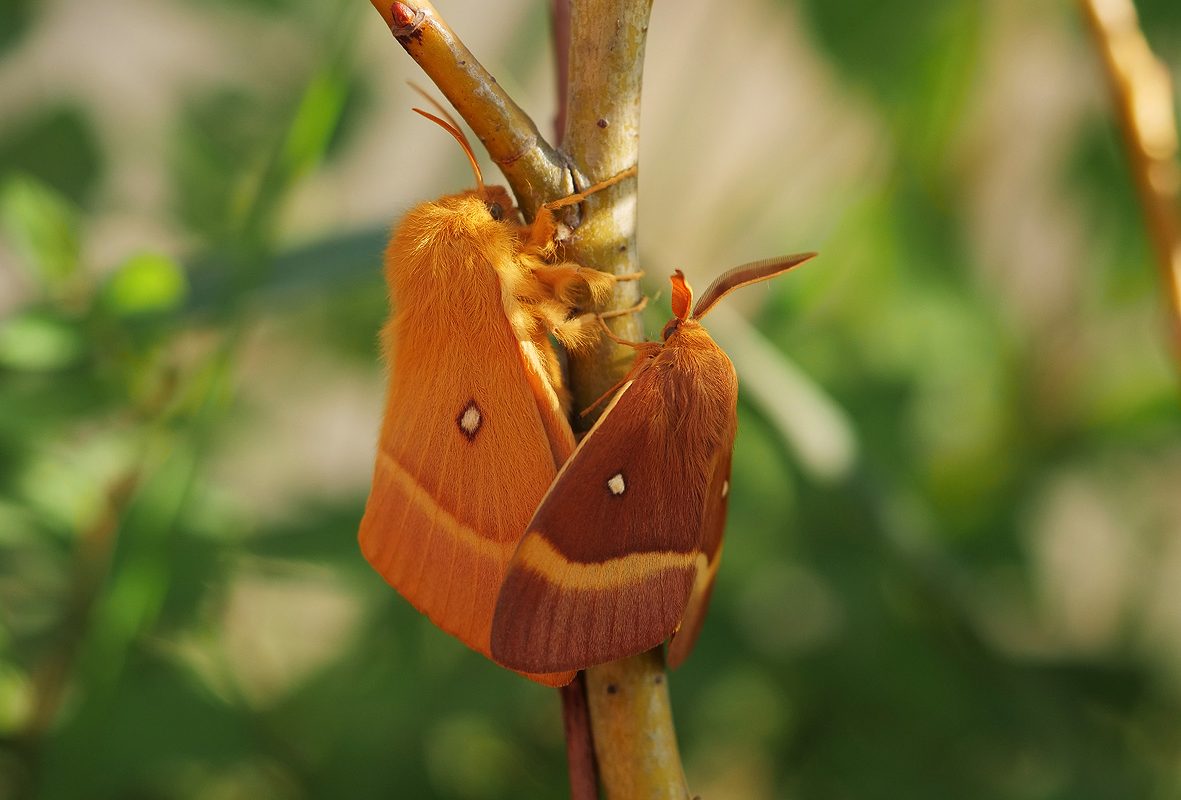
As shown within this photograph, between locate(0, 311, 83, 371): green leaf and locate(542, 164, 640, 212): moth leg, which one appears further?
locate(0, 311, 83, 371): green leaf

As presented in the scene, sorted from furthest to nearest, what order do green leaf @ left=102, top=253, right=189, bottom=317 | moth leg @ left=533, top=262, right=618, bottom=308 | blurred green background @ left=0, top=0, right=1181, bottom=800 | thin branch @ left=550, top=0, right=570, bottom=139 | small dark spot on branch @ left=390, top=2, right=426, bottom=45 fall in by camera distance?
blurred green background @ left=0, top=0, right=1181, bottom=800 → green leaf @ left=102, top=253, right=189, bottom=317 → thin branch @ left=550, top=0, right=570, bottom=139 → moth leg @ left=533, top=262, right=618, bottom=308 → small dark spot on branch @ left=390, top=2, right=426, bottom=45

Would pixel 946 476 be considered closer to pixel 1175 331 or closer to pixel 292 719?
pixel 1175 331

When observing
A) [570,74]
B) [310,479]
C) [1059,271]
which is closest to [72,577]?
[310,479]

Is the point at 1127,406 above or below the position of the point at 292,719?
below

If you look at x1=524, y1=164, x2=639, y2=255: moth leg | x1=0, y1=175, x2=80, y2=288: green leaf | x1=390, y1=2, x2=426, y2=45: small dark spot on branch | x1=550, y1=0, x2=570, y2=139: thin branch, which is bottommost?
x1=524, y1=164, x2=639, y2=255: moth leg

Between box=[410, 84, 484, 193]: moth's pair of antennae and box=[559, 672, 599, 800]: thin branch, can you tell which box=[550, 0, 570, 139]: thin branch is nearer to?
box=[410, 84, 484, 193]: moth's pair of antennae

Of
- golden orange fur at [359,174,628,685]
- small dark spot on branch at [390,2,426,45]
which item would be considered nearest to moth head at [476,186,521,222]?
golden orange fur at [359,174,628,685]

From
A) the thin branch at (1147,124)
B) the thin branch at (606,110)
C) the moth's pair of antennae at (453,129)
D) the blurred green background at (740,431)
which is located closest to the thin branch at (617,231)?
the thin branch at (606,110)

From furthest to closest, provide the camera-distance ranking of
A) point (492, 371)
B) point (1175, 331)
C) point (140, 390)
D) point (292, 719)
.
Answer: point (292, 719)
point (140, 390)
point (1175, 331)
point (492, 371)
